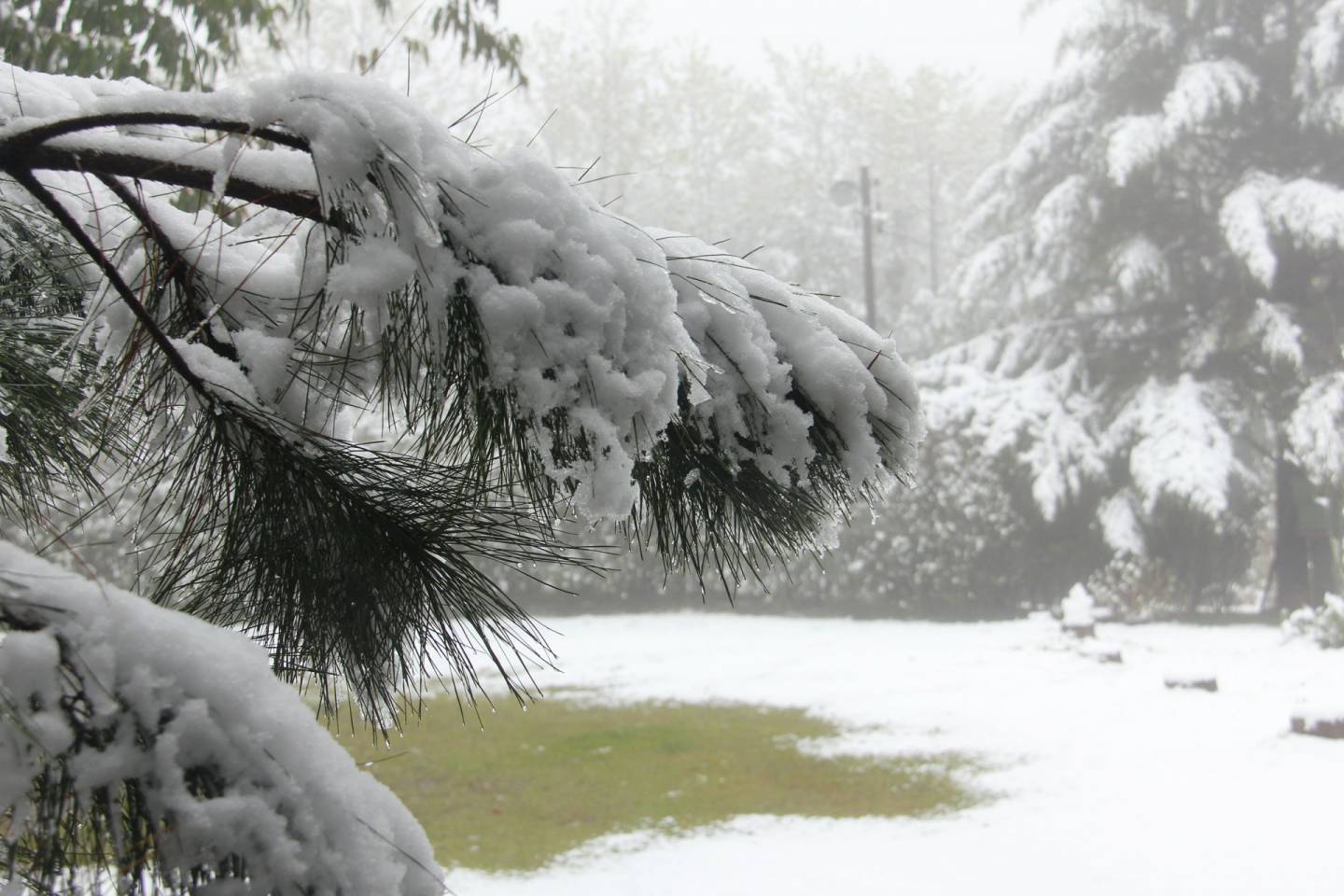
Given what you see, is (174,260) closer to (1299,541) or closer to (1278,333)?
(1278,333)

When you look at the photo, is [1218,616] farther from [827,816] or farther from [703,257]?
[703,257]

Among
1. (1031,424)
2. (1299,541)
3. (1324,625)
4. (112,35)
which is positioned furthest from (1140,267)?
(112,35)

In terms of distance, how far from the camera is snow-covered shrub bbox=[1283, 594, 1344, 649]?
9.22 m

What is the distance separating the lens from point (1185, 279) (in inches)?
527

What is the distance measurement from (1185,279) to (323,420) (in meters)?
13.9

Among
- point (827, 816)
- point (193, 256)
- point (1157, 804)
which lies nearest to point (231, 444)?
point (193, 256)

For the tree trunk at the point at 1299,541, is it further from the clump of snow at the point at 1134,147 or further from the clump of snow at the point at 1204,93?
the clump of snow at the point at 1204,93

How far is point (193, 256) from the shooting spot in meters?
1.32

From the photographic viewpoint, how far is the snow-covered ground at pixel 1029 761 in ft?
15.4

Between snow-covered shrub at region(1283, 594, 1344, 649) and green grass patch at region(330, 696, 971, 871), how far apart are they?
468cm

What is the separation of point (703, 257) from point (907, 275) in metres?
34.5

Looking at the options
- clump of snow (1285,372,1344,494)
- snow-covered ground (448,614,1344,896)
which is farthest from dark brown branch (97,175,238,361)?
clump of snow (1285,372,1344,494)

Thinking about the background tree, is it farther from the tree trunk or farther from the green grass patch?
the tree trunk

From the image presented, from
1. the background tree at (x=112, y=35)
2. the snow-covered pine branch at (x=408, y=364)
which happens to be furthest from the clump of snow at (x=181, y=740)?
the background tree at (x=112, y=35)
